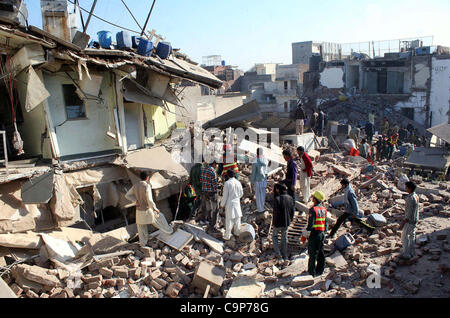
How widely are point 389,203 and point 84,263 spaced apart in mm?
7628

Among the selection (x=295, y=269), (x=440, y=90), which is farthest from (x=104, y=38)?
(x=440, y=90)

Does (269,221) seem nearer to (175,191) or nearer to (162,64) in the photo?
(175,191)

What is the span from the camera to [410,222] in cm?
673

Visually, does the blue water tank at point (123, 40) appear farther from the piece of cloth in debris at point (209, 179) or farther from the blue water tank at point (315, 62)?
the blue water tank at point (315, 62)

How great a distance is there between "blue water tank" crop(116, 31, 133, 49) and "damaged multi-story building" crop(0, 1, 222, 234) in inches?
10.2

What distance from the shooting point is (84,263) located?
739 centimetres

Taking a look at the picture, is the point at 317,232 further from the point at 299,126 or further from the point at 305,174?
the point at 299,126

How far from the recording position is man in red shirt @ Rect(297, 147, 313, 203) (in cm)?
918

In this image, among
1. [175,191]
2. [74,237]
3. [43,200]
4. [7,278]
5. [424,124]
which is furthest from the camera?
[424,124]

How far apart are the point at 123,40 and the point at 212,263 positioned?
21.3 feet

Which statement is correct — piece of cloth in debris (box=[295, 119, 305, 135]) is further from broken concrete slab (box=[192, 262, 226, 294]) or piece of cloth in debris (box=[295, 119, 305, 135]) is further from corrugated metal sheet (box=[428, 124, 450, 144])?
broken concrete slab (box=[192, 262, 226, 294])

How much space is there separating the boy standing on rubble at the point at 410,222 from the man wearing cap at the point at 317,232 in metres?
1.55

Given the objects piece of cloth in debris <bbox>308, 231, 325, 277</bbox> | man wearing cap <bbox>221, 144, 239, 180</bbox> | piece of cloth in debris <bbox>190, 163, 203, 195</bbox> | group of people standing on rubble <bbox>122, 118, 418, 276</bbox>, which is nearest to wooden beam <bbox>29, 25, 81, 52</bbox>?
group of people standing on rubble <bbox>122, 118, 418, 276</bbox>
